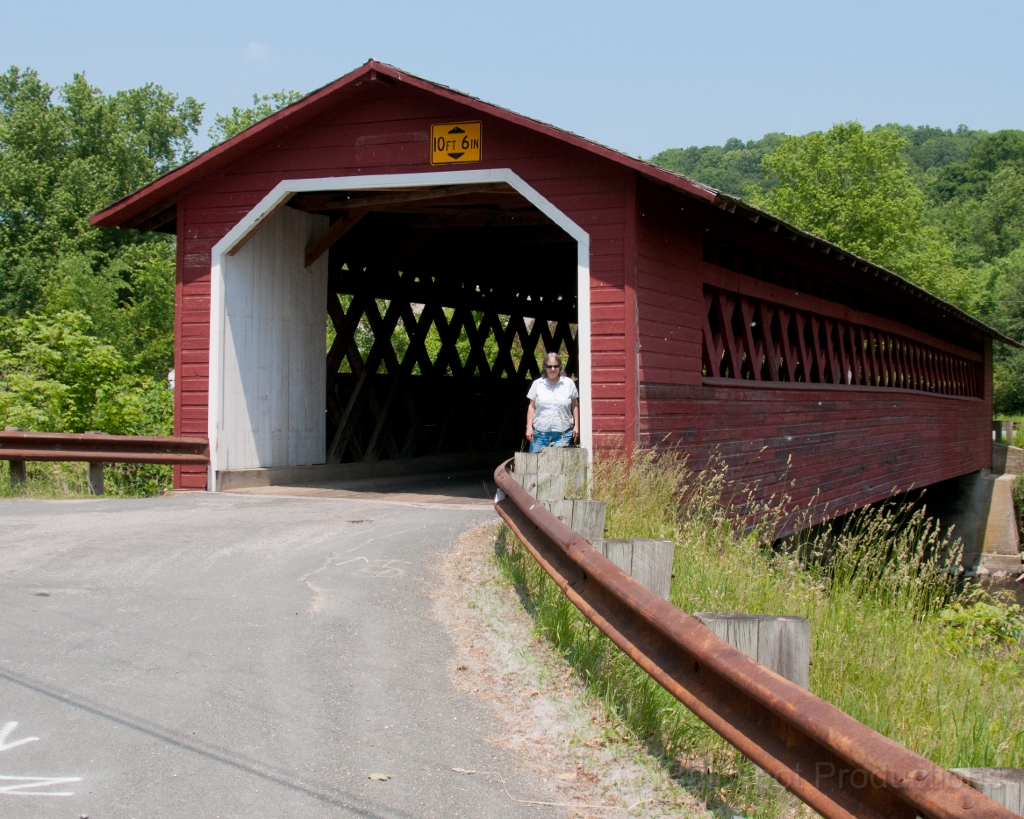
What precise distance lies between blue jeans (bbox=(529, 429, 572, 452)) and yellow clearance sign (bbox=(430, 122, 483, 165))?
2.89m

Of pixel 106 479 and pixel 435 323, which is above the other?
pixel 435 323

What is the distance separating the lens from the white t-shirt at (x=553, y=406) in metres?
9.35

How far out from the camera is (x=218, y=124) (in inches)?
2019

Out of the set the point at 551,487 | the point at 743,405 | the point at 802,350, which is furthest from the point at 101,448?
the point at 802,350

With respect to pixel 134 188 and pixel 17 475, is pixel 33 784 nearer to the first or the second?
pixel 17 475

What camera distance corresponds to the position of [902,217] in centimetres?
4947

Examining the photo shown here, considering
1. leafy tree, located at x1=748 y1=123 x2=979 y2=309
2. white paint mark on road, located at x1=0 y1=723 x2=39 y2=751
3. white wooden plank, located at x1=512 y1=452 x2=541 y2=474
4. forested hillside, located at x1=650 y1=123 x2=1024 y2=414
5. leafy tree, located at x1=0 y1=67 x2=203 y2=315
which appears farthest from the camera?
forested hillside, located at x1=650 y1=123 x2=1024 y2=414

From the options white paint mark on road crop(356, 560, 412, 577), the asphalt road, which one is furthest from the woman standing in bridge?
white paint mark on road crop(356, 560, 412, 577)

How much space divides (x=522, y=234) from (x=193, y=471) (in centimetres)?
618

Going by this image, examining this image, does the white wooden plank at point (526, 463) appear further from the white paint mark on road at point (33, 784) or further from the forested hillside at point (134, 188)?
the forested hillside at point (134, 188)

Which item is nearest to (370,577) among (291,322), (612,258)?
(612,258)

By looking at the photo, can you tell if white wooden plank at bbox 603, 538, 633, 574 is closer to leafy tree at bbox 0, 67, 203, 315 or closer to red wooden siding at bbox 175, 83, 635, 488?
red wooden siding at bbox 175, 83, 635, 488

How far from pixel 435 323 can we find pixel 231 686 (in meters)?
12.7

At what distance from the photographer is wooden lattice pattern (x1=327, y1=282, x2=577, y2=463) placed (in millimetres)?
14391
